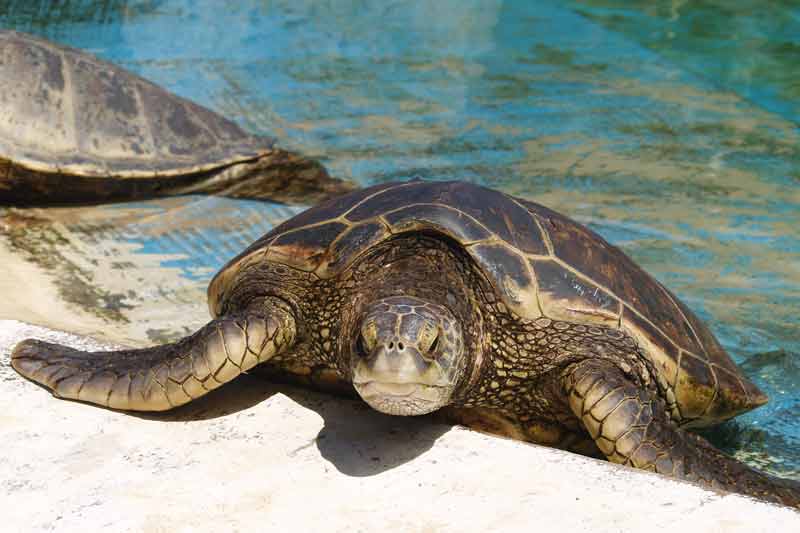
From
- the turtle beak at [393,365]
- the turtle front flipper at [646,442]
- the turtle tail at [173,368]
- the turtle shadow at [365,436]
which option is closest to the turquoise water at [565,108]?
the turtle front flipper at [646,442]

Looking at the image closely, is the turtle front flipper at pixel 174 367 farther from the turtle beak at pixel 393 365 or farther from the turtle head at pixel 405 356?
the turtle beak at pixel 393 365

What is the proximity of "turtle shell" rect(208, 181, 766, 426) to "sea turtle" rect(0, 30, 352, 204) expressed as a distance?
120 inches

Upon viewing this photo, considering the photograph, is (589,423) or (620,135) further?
(620,135)

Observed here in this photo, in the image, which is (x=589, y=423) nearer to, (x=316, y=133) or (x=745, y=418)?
(x=745, y=418)

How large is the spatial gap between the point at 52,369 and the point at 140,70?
24.2 feet

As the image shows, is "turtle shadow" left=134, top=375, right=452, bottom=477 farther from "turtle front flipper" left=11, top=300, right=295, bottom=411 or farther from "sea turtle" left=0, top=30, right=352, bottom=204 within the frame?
"sea turtle" left=0, top=30, right=352, bottom=204

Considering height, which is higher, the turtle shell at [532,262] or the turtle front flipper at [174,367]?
the turtle shell at [532,262]

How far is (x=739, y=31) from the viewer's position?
13.0 m

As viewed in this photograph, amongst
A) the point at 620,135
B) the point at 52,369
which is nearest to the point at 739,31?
the point at 620,135

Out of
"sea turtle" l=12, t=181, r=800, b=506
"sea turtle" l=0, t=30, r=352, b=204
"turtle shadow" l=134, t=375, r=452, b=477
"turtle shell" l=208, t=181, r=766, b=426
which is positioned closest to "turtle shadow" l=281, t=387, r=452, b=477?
"turtle shadow" l=134, t=375, r=452, b=477

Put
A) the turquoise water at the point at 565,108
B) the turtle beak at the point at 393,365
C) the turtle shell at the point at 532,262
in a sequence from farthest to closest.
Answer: the turquoise water at the point at 565,108 → the turtle shell at the point at 532,262 → the turtle beak at the point at 393,365

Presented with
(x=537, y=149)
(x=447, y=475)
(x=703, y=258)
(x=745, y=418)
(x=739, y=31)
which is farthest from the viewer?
(x=739, y=31)

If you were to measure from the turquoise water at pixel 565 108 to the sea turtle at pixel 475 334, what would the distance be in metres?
0.86

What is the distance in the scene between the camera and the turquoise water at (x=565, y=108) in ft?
18.9
